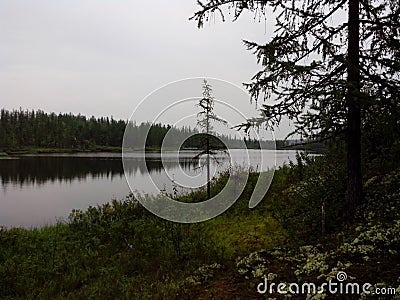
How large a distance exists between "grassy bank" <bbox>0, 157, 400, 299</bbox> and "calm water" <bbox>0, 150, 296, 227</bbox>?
1151 millimetres

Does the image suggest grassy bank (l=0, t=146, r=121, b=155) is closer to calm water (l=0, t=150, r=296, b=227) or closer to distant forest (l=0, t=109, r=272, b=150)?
distant forest (l=0, t=109, r=272, b=150)

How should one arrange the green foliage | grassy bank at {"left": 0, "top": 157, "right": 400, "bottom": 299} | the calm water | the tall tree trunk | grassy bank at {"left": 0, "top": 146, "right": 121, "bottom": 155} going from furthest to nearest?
1. grassy bank at {"left": 0, "top": 146, "right": 121, "bottom": 155}
2. the calm water
3. the green foliage
4. the tall tree trunk
5. grassy bank at {"left": 0, "top": 157, "right": 400, "bottom": 299}

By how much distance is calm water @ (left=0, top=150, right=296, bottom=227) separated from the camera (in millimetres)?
10297

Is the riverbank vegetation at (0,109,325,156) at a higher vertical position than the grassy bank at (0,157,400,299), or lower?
higher

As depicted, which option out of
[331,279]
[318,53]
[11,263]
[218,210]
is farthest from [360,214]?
[11,263]

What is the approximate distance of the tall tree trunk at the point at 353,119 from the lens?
5695 mm

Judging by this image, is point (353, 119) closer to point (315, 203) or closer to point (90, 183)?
point (315, 203)

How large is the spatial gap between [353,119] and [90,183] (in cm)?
2256

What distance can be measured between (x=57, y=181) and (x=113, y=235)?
19.4 metres

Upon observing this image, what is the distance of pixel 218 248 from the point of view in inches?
295

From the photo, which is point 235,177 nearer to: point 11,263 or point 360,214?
point 360,214

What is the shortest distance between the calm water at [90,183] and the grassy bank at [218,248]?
3.77 feet

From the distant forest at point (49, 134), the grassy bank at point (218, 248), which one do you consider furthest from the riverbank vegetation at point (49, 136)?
the grassy bank at point (218, 248)

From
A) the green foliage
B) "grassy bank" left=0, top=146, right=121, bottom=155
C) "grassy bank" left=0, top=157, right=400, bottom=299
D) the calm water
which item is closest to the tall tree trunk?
"grassy bank" left=0, top=157, right=400, bottom=299
